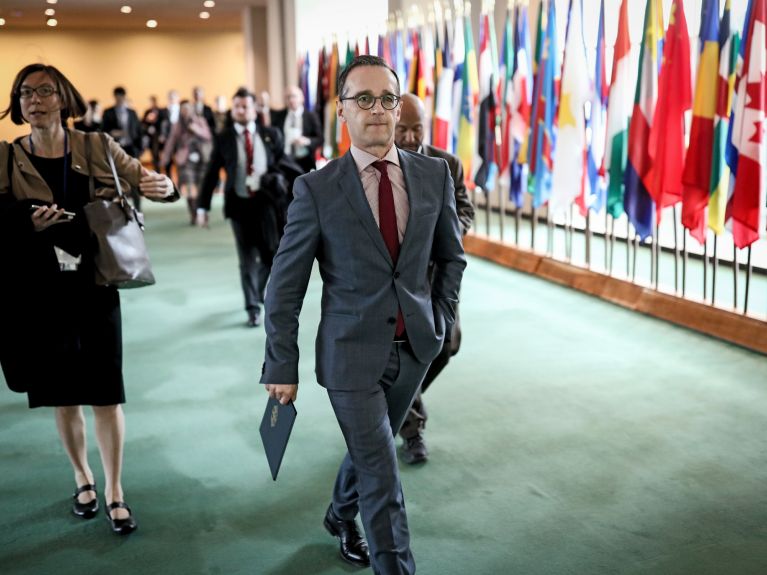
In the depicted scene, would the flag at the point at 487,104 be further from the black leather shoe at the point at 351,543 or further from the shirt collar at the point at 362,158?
the shirt collar at the point at 362,158

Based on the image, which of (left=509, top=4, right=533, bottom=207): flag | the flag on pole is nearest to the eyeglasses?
the flag on pole

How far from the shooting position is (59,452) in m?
4.03

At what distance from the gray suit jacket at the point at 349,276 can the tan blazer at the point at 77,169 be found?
1.09 metres

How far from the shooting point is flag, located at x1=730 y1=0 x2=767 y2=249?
515cm

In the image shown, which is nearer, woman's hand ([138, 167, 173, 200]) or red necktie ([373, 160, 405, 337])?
red necktie ([373, 160, 405, 337])

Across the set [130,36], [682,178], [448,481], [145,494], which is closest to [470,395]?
[448,481]

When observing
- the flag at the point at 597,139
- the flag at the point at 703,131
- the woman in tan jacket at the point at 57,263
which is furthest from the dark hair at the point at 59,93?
the flag at the point at 597,139

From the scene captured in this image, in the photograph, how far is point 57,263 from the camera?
312 centimetres

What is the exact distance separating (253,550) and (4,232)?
1386mm

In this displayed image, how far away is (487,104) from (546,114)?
3.10 feet

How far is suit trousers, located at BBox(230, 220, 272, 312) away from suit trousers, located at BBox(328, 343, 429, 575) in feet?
13.3

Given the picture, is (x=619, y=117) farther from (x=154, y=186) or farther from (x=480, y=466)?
(x=154, y=186)

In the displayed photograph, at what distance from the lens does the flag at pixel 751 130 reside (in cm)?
515

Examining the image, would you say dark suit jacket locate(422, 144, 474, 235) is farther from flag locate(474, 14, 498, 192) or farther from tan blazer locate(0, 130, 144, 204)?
flag locate(474, 14, 498, 192)
